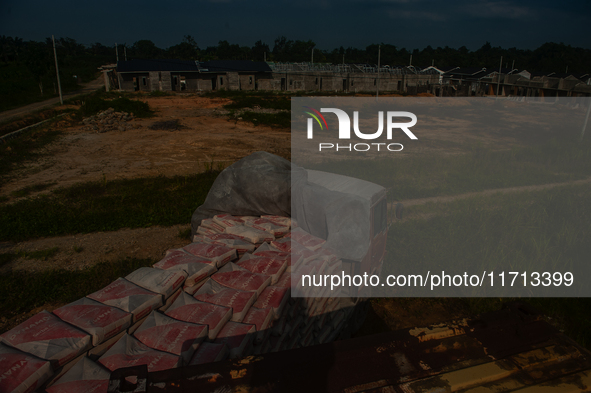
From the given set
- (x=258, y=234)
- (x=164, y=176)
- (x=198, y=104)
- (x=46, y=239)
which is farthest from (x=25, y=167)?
(x=198, y=104)

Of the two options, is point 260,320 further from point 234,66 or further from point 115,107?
point 234,66

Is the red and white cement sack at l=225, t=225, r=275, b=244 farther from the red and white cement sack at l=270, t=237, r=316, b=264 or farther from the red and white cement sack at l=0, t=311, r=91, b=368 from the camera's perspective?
the red and white cement sack at l=0, t=311, r=91, b=368

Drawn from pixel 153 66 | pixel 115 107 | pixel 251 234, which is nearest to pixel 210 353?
pixel 251 234

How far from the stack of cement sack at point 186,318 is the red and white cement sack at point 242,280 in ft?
0.03

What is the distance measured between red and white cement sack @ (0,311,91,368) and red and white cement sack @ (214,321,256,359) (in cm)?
99

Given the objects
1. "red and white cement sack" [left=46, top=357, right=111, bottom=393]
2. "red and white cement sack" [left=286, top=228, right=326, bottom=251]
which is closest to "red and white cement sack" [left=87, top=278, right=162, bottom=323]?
"red and white cement sack" [left=46, top=357, right=111, bottom=393]

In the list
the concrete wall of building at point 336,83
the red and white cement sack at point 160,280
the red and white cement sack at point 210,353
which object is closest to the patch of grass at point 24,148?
the red and white cement sack at point 160,280

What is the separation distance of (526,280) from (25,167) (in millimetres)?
15080

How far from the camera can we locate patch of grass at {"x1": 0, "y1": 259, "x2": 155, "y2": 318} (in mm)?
5223

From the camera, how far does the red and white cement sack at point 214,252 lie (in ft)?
13.0

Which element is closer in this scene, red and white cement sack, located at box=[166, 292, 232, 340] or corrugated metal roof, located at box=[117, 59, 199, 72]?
red and white cement sack, located at box=[166, 292, 232, 340]

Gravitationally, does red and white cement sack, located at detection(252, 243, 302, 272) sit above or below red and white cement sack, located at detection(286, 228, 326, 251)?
above

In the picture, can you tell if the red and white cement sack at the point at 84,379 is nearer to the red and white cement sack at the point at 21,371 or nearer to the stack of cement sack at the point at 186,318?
the stack of cement sack at the point at 186,318

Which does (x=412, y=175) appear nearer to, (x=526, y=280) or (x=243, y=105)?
(x=526, y=280)
